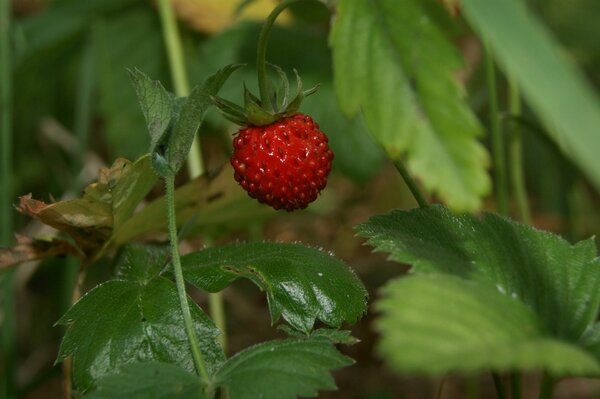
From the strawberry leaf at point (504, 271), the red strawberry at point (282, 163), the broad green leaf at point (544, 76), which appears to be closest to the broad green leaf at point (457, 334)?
the strawberry leaf at point (504, 271)

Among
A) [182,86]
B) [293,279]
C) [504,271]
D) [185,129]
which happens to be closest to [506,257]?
[504,271]

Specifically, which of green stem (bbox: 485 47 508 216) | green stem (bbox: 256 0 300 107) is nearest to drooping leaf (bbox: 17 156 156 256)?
green stem (bbox: 256 0 300 107)

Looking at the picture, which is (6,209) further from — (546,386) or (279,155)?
(546,386)

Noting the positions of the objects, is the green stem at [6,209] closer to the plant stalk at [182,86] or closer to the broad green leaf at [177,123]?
the plant stalk at [182,86]

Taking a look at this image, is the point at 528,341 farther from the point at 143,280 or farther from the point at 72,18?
the point at 72,18

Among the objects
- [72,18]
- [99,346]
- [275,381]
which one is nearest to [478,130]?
[275,381]
